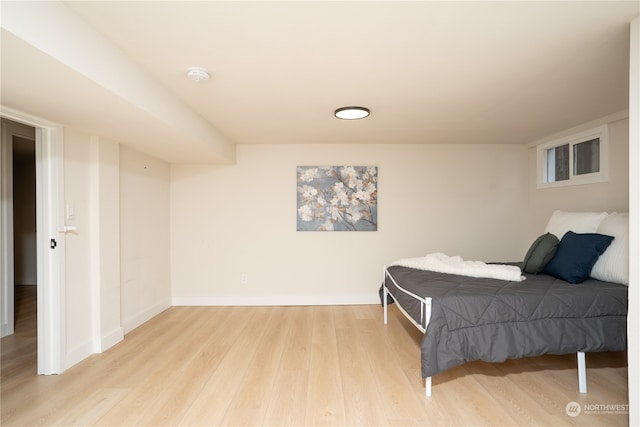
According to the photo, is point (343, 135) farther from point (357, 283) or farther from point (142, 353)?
point (142, 353)

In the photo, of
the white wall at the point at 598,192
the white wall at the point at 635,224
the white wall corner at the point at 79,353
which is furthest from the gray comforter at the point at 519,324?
the white wall corner at the point at 79,353

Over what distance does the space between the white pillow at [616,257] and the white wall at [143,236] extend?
4440mm

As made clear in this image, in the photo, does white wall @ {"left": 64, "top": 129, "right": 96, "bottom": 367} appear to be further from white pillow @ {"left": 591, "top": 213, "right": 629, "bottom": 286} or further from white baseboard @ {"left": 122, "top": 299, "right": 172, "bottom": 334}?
white pillow @ {"left": 591, "top": 213, "right": 629, "bottom": 286}

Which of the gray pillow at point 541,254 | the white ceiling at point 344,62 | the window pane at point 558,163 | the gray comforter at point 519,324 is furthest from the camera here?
the window pane at point 558,163

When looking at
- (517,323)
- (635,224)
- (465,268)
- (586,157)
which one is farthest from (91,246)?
(586,157)

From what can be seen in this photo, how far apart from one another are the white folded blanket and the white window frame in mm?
1478

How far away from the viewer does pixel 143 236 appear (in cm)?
366

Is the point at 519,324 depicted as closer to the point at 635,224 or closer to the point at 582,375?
the point at 582,375

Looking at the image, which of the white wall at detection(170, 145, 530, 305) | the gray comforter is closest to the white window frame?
the white wall at detection(170, 145, 530, 305)

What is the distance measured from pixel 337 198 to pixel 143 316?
9.14ft

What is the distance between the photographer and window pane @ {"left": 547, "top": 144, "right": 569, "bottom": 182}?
12.4 ft

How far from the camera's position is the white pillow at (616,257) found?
2.40 meters

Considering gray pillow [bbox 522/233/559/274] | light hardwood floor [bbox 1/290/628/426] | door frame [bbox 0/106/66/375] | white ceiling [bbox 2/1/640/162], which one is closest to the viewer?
white ceiling [bbox 2/1/640/162]

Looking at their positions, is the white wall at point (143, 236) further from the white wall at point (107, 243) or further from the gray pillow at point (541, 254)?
the gray pillow at point (541, 254)
